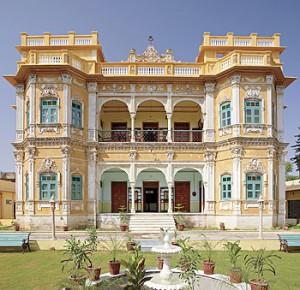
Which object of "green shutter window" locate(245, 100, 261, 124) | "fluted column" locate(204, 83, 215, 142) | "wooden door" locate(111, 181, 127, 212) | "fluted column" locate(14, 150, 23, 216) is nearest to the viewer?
"green shutter window" locate(245, 100, 261, 124)

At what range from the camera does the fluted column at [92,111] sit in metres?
20.9

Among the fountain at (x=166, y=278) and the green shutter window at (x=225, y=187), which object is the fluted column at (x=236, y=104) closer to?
the green shutter window at (x=225, y=187)

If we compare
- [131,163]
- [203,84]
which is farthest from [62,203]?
[203,84]

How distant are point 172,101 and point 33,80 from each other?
8.20 meters

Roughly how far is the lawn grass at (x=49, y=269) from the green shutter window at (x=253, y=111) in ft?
28.5

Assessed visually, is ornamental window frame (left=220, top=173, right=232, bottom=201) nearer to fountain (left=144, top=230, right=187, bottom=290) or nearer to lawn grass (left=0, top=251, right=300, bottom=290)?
lawn grass (left=0, top=251, right=300, bottom=290)

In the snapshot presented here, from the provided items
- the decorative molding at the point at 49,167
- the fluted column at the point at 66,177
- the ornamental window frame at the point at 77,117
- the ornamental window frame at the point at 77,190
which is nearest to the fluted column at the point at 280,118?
the ornamental window frame at the point at 77,117

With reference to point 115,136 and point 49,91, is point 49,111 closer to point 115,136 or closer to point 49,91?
point 49,91

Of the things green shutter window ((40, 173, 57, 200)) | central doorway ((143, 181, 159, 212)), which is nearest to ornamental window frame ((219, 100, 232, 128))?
central doorway ((143, 181, 159, 212))

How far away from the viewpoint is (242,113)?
19.7 m

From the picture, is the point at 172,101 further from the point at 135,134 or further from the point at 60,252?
the point at 60,252

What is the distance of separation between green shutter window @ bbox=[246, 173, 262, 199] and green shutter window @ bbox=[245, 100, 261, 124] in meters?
3.05

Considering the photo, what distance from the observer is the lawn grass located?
866cm

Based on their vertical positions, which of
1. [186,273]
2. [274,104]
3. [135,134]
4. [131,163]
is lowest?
[186,273]
